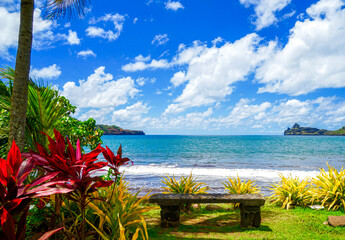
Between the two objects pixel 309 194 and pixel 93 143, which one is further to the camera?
pixel 309 194

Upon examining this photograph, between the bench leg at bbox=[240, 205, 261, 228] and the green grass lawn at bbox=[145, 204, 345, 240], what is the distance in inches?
5.1

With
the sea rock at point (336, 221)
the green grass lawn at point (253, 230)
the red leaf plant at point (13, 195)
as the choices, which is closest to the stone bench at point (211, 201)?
the green grass lawn at point (253, 230)

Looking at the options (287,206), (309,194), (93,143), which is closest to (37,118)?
(93,143)

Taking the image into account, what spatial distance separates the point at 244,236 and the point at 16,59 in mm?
4889

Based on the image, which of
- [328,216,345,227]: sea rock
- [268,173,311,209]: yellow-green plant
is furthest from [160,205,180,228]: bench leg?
[268,173,311,209]: yellow-green plant

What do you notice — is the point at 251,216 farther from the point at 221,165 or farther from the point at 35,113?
the point at 221,165

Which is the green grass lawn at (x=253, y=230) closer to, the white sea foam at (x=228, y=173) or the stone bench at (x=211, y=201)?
the stone bench at (x=211, y=201)

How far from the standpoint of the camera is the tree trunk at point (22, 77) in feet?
11.1

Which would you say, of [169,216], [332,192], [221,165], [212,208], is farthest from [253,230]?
[221,165]

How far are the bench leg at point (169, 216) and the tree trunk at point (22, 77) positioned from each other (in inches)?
121

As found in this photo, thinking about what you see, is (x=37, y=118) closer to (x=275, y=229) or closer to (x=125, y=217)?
(x=125, y=217)

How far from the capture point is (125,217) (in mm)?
3629

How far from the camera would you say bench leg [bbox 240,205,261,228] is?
17.1ft

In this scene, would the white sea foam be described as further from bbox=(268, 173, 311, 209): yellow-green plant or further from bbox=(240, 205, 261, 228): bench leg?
bbox=(240, 205, 261, 228): bench leg
